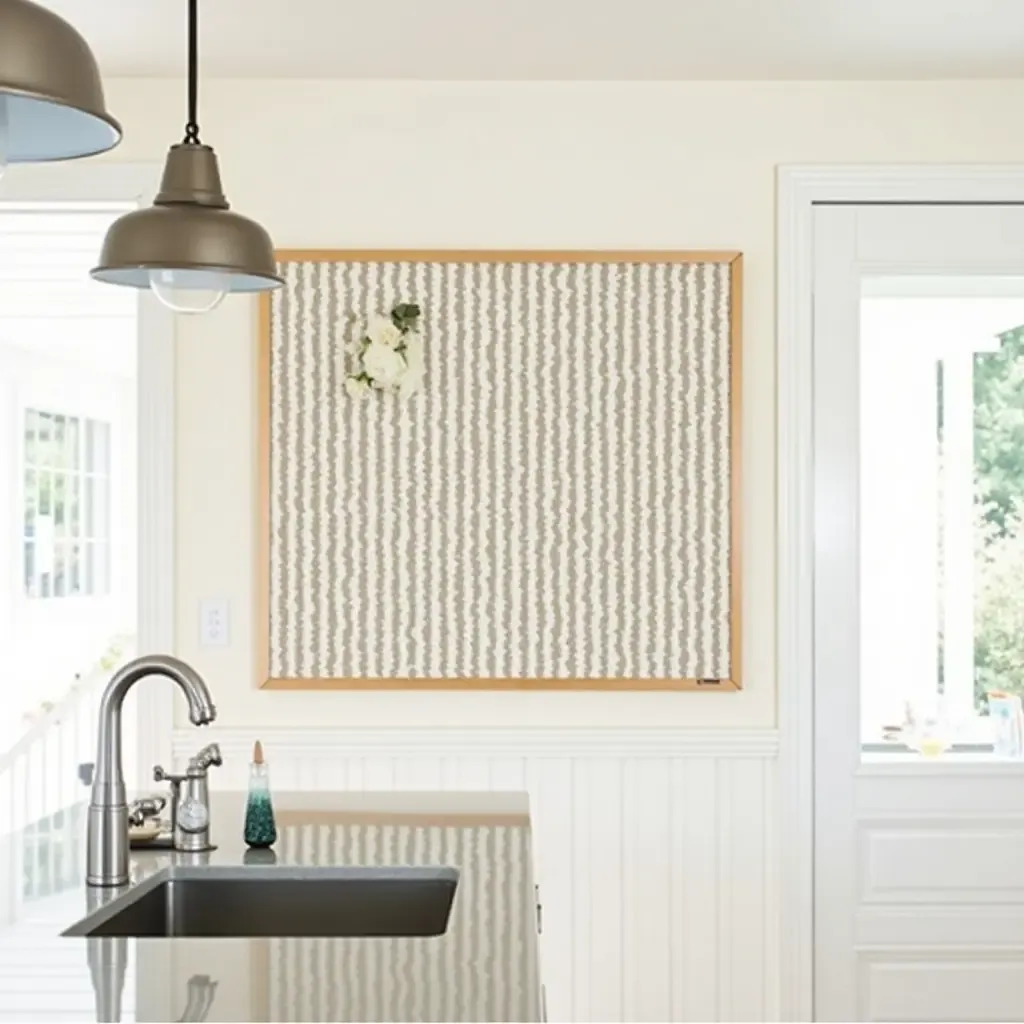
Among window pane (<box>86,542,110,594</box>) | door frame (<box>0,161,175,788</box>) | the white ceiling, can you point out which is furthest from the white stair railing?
the white ceiling

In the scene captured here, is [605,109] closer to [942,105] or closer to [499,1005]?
[942,105]

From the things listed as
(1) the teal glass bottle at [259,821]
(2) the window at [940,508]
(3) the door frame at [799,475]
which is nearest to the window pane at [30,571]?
(3) the door frame at [799,475]

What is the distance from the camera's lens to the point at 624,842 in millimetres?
3760

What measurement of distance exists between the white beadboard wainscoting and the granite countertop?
113 centimetres

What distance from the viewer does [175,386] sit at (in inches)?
148

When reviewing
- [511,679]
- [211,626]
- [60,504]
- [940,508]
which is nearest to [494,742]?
[511,679]

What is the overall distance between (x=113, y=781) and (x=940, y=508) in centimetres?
224

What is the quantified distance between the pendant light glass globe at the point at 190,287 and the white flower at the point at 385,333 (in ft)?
4.22

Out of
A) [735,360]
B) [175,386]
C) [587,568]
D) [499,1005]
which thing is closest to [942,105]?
[735,360]

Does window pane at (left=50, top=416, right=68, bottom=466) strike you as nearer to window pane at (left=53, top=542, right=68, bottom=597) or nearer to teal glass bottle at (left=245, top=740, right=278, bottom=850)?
window pane at (left=53, top=542, right=68, bottom=597)

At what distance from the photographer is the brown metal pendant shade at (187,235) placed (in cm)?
224

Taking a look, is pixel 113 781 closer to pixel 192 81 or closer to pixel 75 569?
pixel 192 81

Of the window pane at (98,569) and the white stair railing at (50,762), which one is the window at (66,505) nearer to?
the window pane at (98,569)

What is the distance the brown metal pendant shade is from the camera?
2236 millimetres
